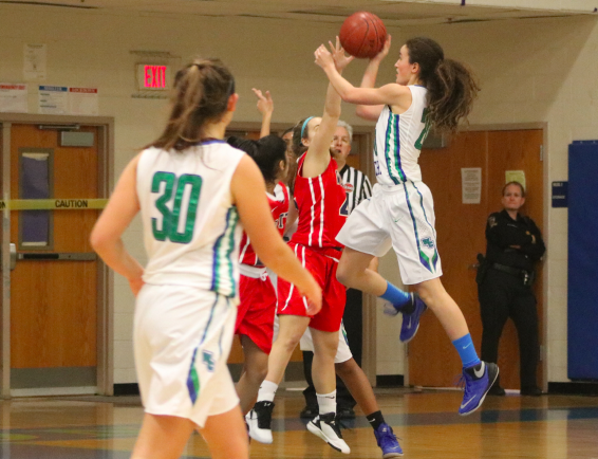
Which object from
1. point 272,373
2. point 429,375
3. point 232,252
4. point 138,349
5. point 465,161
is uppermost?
point 465,161

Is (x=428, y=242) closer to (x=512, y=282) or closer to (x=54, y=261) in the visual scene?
(x=512, y=282)

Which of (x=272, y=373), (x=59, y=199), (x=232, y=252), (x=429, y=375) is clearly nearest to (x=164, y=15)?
(x=59, y=199)

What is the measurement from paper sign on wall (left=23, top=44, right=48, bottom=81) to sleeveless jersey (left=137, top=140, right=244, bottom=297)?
19.2 ft

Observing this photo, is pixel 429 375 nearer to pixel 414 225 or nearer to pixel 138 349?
pixel 414 225

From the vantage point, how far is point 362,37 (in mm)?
4941

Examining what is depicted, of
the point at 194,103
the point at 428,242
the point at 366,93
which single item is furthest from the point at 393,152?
the point at 194,103

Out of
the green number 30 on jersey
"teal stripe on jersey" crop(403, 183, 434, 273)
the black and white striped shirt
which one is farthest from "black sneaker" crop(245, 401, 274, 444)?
the green number 30 on jersey

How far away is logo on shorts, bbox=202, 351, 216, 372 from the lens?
2550mm

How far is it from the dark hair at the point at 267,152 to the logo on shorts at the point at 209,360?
1934 millimetres

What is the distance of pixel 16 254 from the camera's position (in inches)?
323

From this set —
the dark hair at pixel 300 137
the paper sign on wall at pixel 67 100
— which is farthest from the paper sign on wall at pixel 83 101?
the dark hair at pixel 300 137

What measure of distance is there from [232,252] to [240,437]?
48cm

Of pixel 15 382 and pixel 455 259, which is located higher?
pixel 455 259

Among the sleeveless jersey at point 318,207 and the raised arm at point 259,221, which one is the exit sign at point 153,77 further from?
the raised arm at point 259,221
